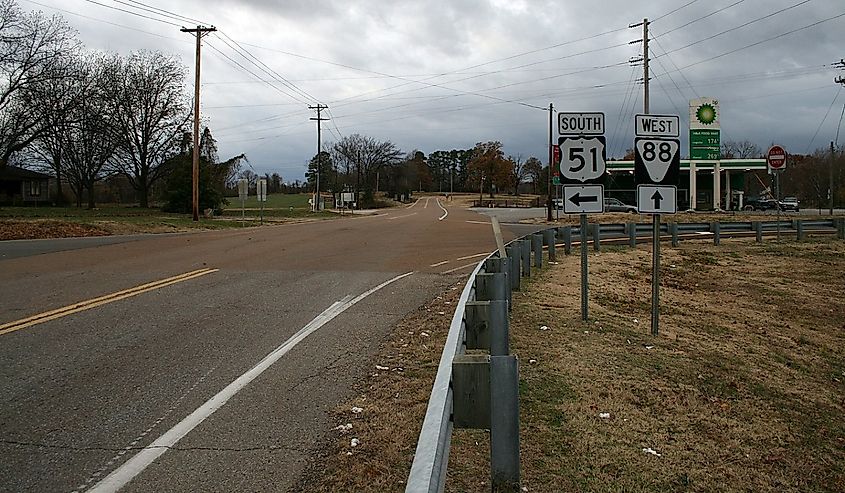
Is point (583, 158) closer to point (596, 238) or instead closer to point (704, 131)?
point (596, 238)

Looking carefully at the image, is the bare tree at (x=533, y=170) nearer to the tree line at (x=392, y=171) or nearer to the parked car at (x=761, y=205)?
the tree line at (x=392, y=171)

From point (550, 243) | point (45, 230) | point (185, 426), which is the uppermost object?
point (45, 230)

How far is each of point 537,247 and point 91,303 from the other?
9.32 m

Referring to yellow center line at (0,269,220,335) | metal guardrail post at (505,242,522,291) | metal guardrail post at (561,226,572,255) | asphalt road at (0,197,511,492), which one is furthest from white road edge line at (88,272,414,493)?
metal guardrail post at (561,226,572,255)

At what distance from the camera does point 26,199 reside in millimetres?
72875

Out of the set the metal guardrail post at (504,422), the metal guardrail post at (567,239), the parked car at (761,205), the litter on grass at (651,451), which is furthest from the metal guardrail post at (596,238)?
the parked car at (761,205)

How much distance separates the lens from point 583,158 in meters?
9.68

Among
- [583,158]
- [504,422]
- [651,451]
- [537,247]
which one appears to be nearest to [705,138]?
[537,247]

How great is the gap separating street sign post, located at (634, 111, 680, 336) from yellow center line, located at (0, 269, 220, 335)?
299 inches

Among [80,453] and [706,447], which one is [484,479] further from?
[80,453]

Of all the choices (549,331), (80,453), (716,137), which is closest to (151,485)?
(80,453)

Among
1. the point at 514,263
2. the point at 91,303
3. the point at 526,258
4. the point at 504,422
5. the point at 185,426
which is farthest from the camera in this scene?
the point at 526,258

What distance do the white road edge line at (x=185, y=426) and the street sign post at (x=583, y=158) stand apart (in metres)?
3.79

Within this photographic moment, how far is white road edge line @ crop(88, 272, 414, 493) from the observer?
436 cm
